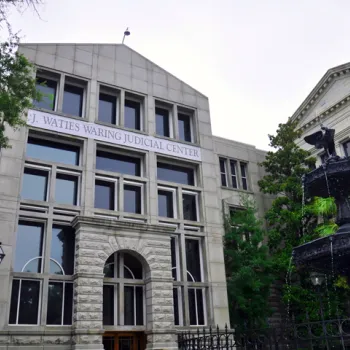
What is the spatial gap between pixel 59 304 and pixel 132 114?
11.6 meters

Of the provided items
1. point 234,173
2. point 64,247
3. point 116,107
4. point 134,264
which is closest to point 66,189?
point 64,247

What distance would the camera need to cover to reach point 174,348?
61.8ft

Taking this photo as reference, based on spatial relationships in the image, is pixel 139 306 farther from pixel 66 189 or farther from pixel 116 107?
pixel 116 107

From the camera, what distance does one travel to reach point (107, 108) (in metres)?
24.2

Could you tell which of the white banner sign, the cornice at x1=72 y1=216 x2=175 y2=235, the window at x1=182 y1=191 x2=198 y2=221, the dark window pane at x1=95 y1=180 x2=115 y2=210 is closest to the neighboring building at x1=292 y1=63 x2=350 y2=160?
the white banner sign

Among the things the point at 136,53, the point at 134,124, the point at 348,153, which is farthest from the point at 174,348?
the point at 348,153

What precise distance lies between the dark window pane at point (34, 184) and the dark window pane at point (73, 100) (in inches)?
151

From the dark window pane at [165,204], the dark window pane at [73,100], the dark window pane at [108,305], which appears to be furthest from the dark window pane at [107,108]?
the dark window pane at [108,305]

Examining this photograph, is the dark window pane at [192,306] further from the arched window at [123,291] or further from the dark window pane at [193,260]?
the arched window at [123,291]

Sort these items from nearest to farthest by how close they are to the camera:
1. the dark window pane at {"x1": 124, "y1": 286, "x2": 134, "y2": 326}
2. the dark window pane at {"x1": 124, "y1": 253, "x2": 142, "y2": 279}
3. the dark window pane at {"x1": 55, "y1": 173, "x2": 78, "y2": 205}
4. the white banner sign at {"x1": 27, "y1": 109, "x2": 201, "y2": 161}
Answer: the dark window pane at {"x1": 124, "y1": 286, "x2": 134, "y2": 326}
the dark window pane at {"x1": 55, "y1": 173, "x2": 78, "y2": 205}
the dark window pane at {"x1": 124, "y1": 253, "x2": 142, "y2": 279}
the white banner sign at {"x1": 27, "y1": 109, "x2": 201, "y2": 161}

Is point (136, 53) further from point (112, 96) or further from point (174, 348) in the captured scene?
point (174, 348)

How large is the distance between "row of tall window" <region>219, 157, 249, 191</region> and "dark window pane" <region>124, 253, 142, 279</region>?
36.6ft

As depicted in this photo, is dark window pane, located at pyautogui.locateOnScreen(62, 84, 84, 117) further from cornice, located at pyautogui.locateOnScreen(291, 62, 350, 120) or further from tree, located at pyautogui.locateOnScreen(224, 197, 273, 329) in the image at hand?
cornice, located at pyautogui.locateOnScreen(291, 62, 350, 120)

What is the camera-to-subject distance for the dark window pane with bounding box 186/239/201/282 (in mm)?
22531
